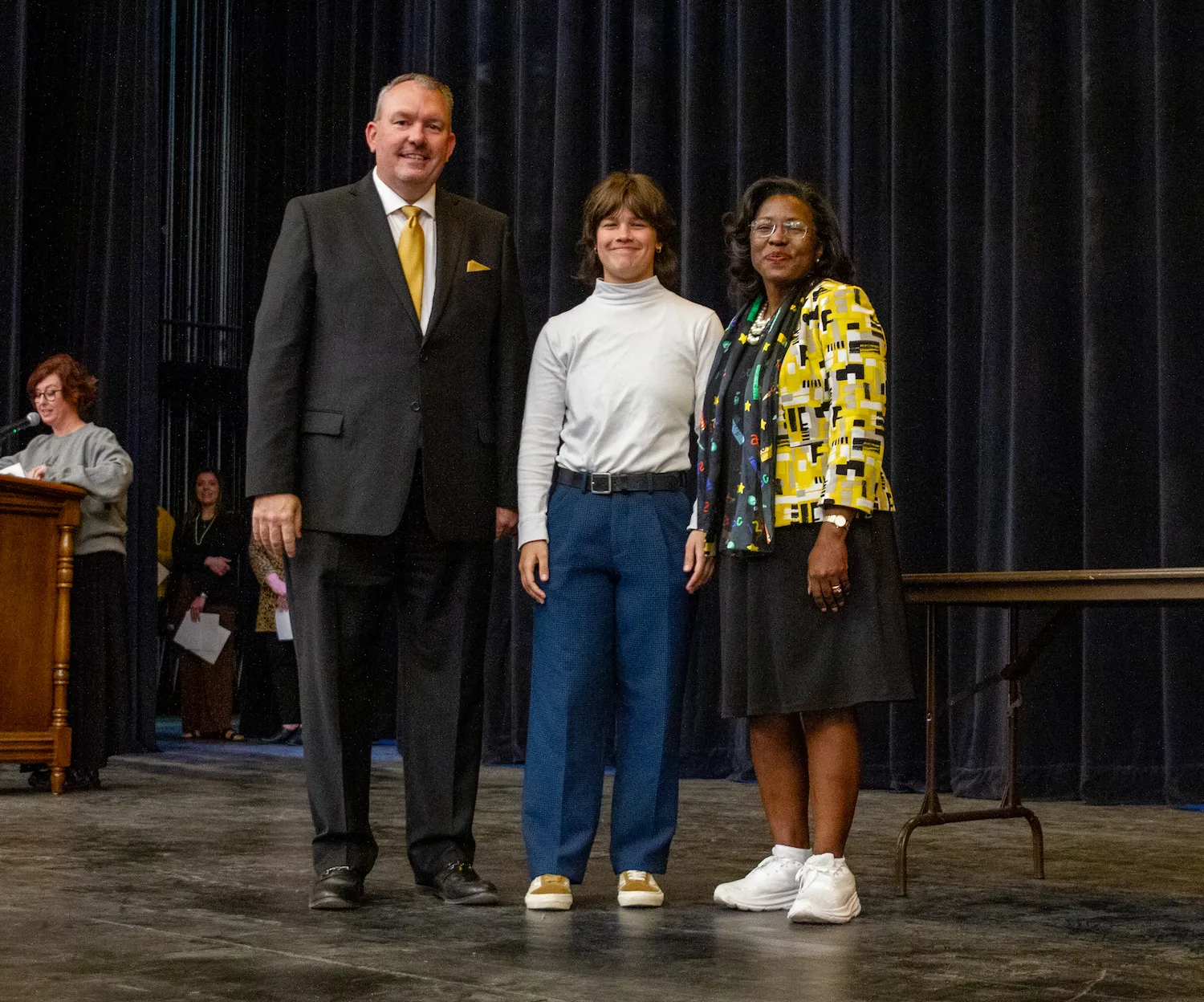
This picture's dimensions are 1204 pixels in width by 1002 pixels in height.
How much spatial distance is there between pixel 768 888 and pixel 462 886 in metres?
0.50

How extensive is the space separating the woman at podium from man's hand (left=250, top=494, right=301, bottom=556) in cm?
234

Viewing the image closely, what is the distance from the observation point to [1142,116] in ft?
14.1

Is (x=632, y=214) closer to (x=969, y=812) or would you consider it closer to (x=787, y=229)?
(x=787, y=229)

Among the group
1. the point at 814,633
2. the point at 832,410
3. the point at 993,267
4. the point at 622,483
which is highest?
the point at 993,267

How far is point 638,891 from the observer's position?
7.96 ft

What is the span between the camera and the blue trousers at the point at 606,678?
8.11ft

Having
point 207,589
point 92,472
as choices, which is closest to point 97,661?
point 92,472

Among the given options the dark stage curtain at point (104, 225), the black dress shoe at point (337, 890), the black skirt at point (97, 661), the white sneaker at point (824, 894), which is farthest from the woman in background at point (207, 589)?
the white sneaker at point (824, 894)

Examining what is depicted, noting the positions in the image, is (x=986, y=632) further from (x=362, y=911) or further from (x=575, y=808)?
(x=362, y=911)

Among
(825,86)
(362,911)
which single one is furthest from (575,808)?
(825,86)

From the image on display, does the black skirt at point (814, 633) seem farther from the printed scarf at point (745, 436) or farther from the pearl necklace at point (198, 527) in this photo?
the pearl necklace at point (198, 527)

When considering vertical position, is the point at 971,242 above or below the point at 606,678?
above

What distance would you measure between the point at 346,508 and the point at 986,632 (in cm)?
258

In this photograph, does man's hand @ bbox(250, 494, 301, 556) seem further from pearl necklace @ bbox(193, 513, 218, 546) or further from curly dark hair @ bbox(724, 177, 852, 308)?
pearl necklace @ bbox(193, 513, 218, 546)
